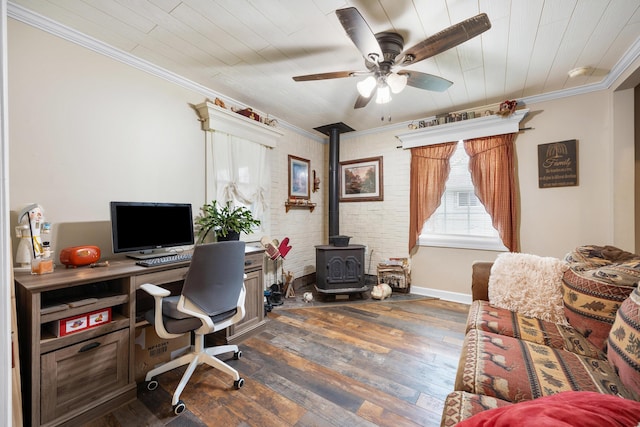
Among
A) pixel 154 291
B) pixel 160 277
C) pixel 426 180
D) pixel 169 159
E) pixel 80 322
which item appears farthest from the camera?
pixel 426 180

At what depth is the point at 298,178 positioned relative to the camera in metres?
3.98

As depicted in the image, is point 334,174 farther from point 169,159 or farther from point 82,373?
point 82,373

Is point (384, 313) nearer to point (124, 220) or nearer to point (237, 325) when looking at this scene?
point (237, 325)

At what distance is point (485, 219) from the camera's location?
3.26 meters

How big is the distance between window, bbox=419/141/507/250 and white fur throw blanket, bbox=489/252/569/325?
1385mm

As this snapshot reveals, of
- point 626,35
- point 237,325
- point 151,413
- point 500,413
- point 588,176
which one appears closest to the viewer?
point 500,413

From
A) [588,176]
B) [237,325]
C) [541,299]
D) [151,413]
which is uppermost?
[588,176]

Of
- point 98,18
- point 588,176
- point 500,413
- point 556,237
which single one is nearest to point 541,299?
point 500,413

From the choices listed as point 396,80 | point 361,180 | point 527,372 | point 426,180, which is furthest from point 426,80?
point 361,180

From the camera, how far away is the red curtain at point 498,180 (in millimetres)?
3002

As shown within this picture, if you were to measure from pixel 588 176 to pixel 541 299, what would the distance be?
1962 millimetres

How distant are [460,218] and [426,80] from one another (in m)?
2.06

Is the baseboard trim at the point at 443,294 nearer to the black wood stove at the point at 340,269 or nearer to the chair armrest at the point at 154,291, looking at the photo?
the black wood stove at the point at 340,269

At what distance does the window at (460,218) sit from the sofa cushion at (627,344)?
2.16m
